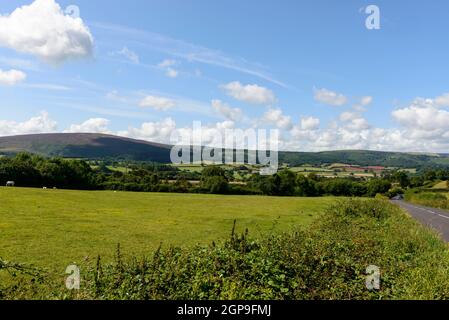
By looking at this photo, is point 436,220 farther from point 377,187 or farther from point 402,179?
point 402,179

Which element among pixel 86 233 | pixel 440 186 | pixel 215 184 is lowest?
pixel 440 186

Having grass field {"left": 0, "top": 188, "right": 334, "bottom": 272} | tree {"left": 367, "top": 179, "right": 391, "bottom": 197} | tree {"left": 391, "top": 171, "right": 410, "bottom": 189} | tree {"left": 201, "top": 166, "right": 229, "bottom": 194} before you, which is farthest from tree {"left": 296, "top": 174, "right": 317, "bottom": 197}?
grass field {"left": 0, "top": 188, "right": 334, "bottom": 272}

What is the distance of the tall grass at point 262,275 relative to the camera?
10078 mm

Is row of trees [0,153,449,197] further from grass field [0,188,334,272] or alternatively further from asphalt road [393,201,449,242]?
grass field [0,188,334,272]

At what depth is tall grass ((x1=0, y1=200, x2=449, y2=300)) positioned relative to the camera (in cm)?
1008

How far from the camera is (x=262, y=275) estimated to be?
11.4 meters

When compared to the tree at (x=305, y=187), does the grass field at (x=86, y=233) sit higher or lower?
higher

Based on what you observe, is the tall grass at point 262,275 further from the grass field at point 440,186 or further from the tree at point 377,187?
the tree at point 377,187

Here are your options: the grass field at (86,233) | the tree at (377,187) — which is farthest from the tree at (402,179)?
the grass field at (86,233)

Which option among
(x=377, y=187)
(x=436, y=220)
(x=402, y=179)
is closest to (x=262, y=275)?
(x=436, y=220)

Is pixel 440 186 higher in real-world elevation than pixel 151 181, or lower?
lower

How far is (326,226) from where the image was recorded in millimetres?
24328

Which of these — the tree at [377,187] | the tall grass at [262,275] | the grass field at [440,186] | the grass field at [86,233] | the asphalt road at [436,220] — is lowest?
the tree at [377,187]
